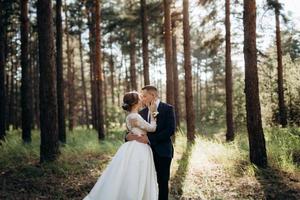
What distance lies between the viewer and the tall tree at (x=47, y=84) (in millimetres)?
12398

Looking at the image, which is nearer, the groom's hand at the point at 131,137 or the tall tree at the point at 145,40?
the groom's hand at the point at 131,137

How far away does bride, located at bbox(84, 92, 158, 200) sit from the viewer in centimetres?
649

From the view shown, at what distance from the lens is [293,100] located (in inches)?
907

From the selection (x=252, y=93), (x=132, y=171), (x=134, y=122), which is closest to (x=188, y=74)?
(x=252, y=93)

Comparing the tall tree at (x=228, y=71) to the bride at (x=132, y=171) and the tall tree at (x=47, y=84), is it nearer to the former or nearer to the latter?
the tall tree at (x=47, y=84)

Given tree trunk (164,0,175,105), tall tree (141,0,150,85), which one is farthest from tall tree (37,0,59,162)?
tall tree (141,0,150,85)

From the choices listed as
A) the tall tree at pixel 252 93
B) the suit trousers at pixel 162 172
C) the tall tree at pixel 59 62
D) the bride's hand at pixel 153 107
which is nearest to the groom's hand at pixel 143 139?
the suit trousers at pixel 162 172

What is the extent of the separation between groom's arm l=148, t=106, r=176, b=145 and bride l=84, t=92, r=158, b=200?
6.3 inches

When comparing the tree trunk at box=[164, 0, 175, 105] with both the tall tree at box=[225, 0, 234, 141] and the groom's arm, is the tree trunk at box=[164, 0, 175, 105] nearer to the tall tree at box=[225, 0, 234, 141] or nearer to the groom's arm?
the tall tree at box=[225, 0, 234, 141]

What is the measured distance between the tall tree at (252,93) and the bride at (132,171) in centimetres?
493

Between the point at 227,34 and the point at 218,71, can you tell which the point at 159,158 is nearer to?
the point at 227,34

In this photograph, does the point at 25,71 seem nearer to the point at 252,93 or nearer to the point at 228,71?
the point at 228,71

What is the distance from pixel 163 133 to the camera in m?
6.86

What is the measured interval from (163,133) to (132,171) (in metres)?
0.92
